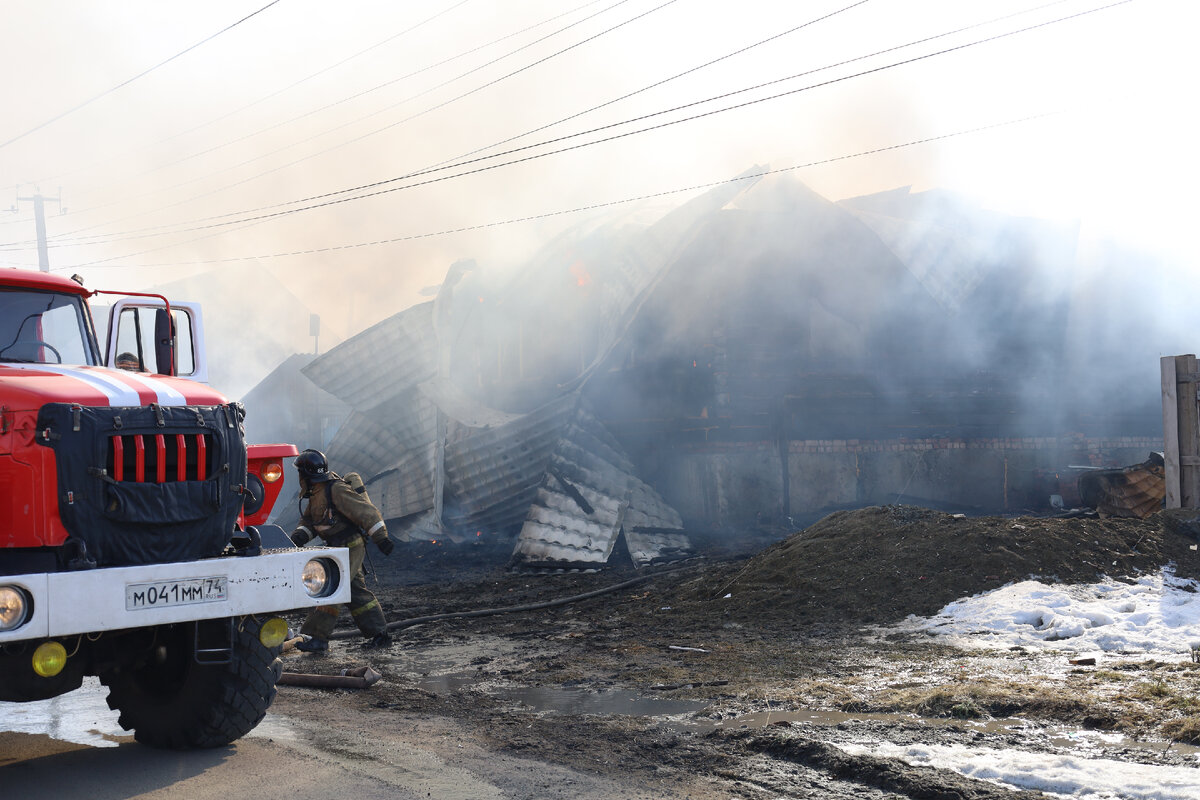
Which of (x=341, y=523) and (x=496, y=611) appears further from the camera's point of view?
(x=496, y=611)

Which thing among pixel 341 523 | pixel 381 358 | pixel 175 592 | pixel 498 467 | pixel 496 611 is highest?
pixel 381 358

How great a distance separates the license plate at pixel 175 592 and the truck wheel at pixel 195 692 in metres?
0.49

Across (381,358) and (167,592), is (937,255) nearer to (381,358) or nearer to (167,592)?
(381,358)

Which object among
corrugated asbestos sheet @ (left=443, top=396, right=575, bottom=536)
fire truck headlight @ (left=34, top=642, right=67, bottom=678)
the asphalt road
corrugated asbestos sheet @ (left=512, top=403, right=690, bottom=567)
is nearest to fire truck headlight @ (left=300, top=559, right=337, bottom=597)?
the asphalt road

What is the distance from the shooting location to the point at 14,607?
13.3 ft

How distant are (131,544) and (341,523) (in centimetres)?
408

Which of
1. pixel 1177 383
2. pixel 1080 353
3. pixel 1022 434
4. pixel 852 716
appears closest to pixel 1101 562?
pixel 1177 383

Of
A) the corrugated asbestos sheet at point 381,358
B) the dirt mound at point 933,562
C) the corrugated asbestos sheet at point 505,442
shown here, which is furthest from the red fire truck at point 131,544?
the corrugated asbestos sheet at point 381,358

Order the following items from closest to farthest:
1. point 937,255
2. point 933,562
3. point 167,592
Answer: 1. point 167,592
2. point 933,562
3. point 937,255

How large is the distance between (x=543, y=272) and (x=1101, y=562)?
13.1 m

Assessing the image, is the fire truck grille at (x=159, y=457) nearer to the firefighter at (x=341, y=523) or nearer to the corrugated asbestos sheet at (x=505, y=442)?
the firefighter at (x=341, y=523)

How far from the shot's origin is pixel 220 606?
4625 millimetres

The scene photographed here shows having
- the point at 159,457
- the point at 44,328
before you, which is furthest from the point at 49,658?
the point at 44,328

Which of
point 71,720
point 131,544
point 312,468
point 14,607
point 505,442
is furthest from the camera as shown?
point 505,442
